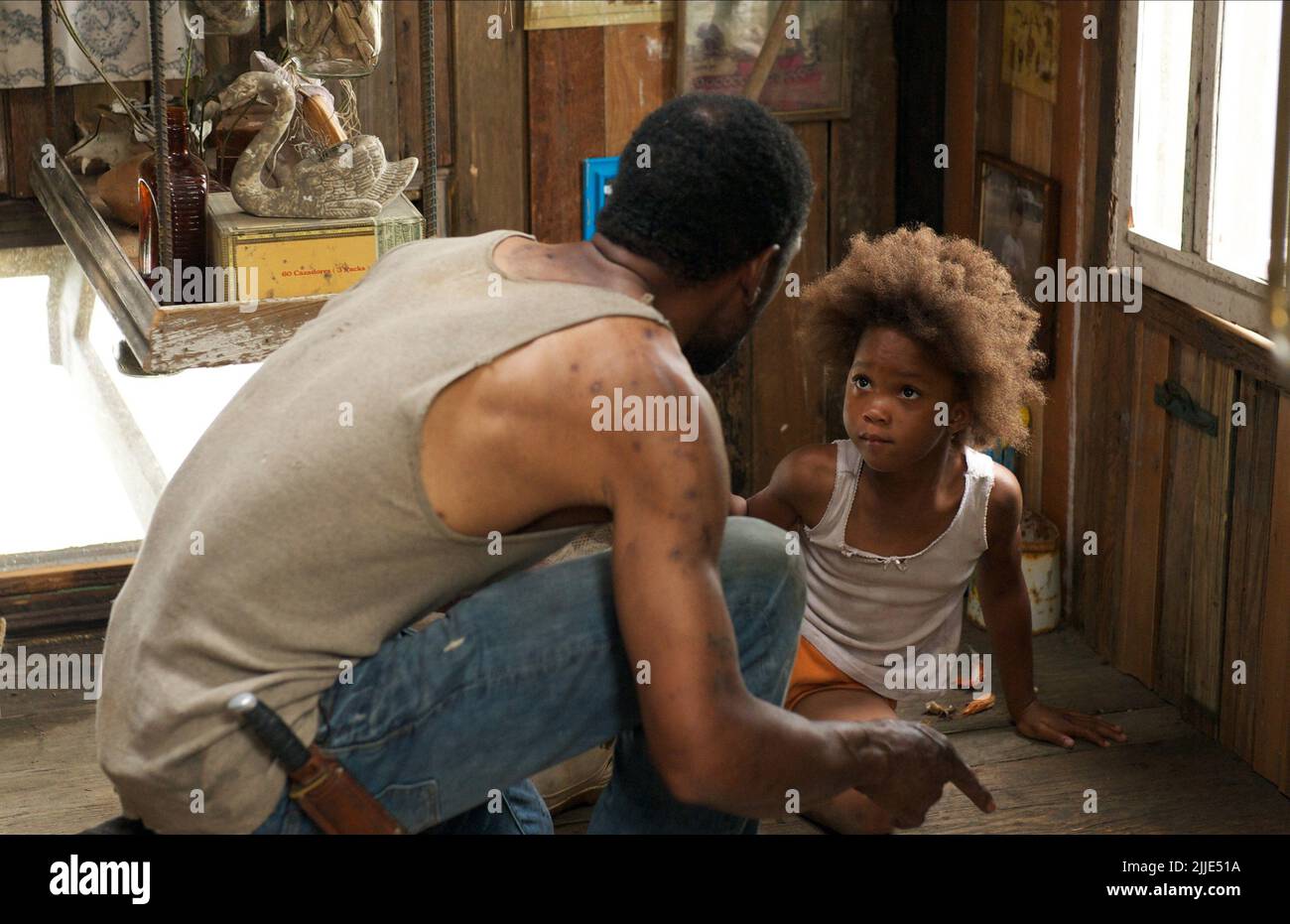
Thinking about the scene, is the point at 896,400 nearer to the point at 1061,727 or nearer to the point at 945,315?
the point at 945,315

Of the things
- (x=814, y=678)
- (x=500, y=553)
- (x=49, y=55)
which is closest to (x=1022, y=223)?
(x=814, y=678)

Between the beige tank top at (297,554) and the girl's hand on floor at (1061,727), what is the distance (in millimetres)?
1788

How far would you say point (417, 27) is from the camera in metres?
4.43

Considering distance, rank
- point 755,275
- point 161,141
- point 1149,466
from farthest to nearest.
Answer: point 1149,466
point 161,141
point 755,275

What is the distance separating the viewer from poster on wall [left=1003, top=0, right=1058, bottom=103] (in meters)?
4.25

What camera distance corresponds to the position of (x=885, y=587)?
358 centimetres

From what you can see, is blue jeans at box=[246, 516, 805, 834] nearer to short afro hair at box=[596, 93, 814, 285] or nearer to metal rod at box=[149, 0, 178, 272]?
short afro hair at box=[596, 93, 814, 285]

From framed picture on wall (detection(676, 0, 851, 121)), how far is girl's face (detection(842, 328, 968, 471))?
1423mm

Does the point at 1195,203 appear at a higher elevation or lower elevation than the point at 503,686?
higher

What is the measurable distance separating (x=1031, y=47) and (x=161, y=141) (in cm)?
219

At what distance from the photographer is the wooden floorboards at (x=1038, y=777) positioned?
3.41 meters

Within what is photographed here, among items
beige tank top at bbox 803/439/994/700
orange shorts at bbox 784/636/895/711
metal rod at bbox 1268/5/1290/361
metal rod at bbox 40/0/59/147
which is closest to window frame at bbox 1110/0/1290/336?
beige tank top at bbox 803/439/994/700

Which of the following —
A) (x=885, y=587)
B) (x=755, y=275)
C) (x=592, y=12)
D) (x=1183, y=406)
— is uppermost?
(x=592, y=12)
